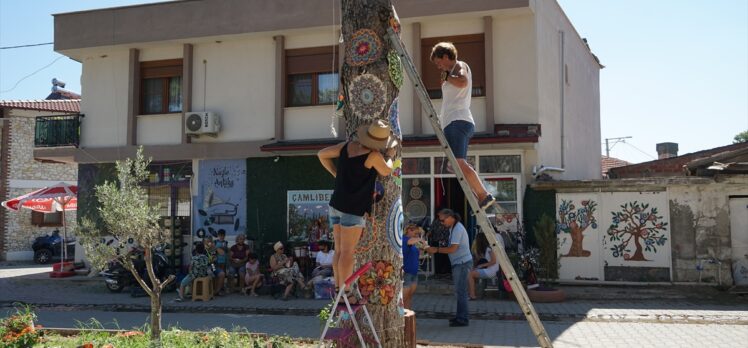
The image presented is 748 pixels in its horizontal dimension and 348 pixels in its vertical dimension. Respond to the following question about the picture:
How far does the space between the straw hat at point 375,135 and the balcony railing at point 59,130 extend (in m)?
15.0

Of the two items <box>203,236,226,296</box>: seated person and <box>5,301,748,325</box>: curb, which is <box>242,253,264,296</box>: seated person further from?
<box>5,301,748,325</box>: curb

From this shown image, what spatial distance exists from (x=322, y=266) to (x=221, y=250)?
2660 millimetres

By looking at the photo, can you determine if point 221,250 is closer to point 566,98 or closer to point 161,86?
point 161,86

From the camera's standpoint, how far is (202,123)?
52.6 ft

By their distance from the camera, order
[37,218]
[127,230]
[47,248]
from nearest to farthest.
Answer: [127,230], [47,248], [37,218]

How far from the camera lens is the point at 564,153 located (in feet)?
55.0

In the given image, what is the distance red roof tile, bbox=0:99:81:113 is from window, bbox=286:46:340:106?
548 inches

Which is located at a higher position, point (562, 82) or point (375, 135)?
point (562, 82)

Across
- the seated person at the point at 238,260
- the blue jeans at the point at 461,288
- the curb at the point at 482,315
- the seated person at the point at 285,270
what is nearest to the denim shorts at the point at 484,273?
the curb at the point at 482,315

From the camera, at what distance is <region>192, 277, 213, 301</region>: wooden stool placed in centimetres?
1343

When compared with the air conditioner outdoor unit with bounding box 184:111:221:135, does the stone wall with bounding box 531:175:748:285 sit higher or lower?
lower

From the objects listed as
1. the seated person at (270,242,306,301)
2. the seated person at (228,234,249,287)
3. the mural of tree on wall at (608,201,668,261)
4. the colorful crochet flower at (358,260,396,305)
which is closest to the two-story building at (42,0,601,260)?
the seated person at (228,234,249,287)

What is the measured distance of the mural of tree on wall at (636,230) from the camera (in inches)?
520

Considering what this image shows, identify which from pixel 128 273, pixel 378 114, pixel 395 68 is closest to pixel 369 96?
pixel 378 114
